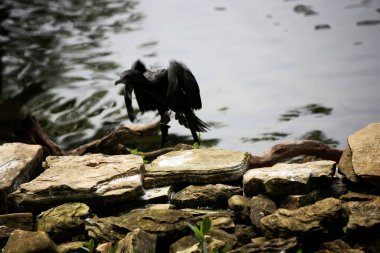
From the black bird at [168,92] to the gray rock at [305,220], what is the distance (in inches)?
78.4

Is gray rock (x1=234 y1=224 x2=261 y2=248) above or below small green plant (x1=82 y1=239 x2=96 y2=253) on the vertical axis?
below

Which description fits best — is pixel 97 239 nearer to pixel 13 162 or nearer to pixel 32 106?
pixel 13 162

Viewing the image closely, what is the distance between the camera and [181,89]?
481 centimetres

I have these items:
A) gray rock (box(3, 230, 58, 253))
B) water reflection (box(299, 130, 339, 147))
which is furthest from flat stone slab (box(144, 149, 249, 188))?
water reflection (box(299, 130, 339, 147))

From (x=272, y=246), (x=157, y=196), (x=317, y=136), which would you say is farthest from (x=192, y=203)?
(x=317, y=136)

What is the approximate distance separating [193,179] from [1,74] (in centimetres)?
993

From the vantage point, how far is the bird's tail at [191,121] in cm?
498

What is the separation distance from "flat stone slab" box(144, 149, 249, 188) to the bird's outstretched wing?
79cm

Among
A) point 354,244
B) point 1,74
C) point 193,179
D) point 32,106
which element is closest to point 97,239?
point 193,179

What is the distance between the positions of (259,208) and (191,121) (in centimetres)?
191

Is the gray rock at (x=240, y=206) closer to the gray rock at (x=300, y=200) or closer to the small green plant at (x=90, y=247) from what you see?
the gray rock at (x=300, y=200)

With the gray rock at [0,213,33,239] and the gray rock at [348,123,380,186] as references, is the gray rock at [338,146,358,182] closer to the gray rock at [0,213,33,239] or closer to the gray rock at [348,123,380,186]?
the gray rock at [348,123,380,186]

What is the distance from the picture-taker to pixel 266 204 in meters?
3.30

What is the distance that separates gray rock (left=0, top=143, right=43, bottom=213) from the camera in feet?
12.0
